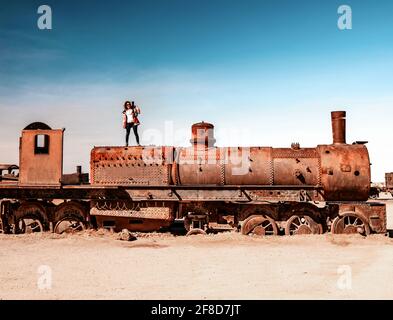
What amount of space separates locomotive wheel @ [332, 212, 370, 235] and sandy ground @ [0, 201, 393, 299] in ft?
1.34

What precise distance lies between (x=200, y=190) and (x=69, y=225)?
15.6ft

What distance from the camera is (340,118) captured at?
13.5 m

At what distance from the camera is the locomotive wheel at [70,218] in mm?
13406

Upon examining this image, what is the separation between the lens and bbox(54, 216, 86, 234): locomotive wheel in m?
13.4

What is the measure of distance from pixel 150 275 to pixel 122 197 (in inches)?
211

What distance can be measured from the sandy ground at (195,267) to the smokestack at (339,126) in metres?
3.46

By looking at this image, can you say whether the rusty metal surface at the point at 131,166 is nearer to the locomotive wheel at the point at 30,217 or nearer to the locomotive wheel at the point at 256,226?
the locomotive wheel at the point at 30,217

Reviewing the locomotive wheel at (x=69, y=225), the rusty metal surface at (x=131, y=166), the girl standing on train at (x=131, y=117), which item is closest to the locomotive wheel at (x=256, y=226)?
the rusty metal surface at (x=131, y=166)

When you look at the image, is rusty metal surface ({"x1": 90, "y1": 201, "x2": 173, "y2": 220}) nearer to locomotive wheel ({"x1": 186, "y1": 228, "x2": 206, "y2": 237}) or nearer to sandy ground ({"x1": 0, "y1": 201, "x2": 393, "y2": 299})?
sandy ground ({"x1": 0, "y1": 201, "x2": 393, "y2": 299})

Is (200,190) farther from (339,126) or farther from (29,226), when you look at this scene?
(29,226)

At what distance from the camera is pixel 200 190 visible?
13.1 meters

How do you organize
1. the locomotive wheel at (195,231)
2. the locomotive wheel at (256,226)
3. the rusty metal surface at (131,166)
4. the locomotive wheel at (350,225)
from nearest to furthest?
the locomotive wheel at (350,225)
the locomotive wheel at (256,226)
the locomotive wheel at (195,231)
the rusty metal surface at (131,166)
